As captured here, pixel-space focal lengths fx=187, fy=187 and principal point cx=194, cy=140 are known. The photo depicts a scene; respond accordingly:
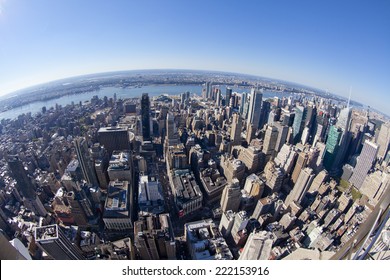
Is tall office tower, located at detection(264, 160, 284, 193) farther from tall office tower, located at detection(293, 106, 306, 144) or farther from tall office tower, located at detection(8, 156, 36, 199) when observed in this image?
tall office tower, located at detection(8, 156, 36, 199)

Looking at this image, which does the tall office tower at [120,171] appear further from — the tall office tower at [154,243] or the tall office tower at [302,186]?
the tall office tower at [302,186]

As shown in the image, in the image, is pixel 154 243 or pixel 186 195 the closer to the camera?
pixel 154 243

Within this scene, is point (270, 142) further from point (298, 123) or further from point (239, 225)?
point (239, 225)

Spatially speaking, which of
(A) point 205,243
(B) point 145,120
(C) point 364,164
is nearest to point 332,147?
(C) point 364,164

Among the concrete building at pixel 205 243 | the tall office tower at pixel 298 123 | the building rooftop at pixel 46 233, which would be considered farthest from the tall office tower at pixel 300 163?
the building rooftop at pixel 46 233

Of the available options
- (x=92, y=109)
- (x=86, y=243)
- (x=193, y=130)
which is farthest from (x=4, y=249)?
(x=92, y=109)
